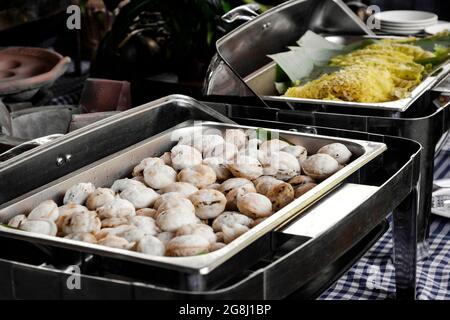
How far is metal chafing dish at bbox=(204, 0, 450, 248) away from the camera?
57.2 inches

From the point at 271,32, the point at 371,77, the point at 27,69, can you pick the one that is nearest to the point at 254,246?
the point at 371,77

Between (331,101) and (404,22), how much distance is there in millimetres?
912

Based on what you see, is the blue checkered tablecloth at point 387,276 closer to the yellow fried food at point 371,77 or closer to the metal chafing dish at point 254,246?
the metal chafing dish at point 254,246

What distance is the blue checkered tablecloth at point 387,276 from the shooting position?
1.39 meters

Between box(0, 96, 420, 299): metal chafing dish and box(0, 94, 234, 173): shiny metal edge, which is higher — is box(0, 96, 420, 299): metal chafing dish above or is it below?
below

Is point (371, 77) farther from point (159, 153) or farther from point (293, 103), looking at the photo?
point (159, 153)

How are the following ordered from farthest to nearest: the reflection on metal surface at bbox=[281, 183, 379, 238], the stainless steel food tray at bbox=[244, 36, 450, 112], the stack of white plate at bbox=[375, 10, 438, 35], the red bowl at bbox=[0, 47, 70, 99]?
the stack of white plate at bbox=[375, 10, 438, 35] → the red bowl at bbox=[0, 47, 70, 99] → the stainless steel food tray at bbox=[244, 36, 450, 112] → the reflection on metal surface at bbox=[281, 183, 379, 238]

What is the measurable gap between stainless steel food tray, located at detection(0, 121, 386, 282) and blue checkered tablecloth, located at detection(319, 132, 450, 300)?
30 centimetres

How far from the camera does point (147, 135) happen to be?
1.38m

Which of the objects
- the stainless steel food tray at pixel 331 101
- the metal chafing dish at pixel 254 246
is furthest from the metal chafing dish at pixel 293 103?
the metal chafing dish at pixel 254 246

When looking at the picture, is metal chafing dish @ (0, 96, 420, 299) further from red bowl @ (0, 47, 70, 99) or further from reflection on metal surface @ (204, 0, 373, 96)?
red bowl @ (0, 47, 70, 99)

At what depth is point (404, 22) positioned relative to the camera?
235 centimetres

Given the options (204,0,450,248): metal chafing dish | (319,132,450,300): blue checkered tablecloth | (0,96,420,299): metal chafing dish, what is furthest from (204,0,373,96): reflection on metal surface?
(319,132,450,300): blue checkered tablecloth
